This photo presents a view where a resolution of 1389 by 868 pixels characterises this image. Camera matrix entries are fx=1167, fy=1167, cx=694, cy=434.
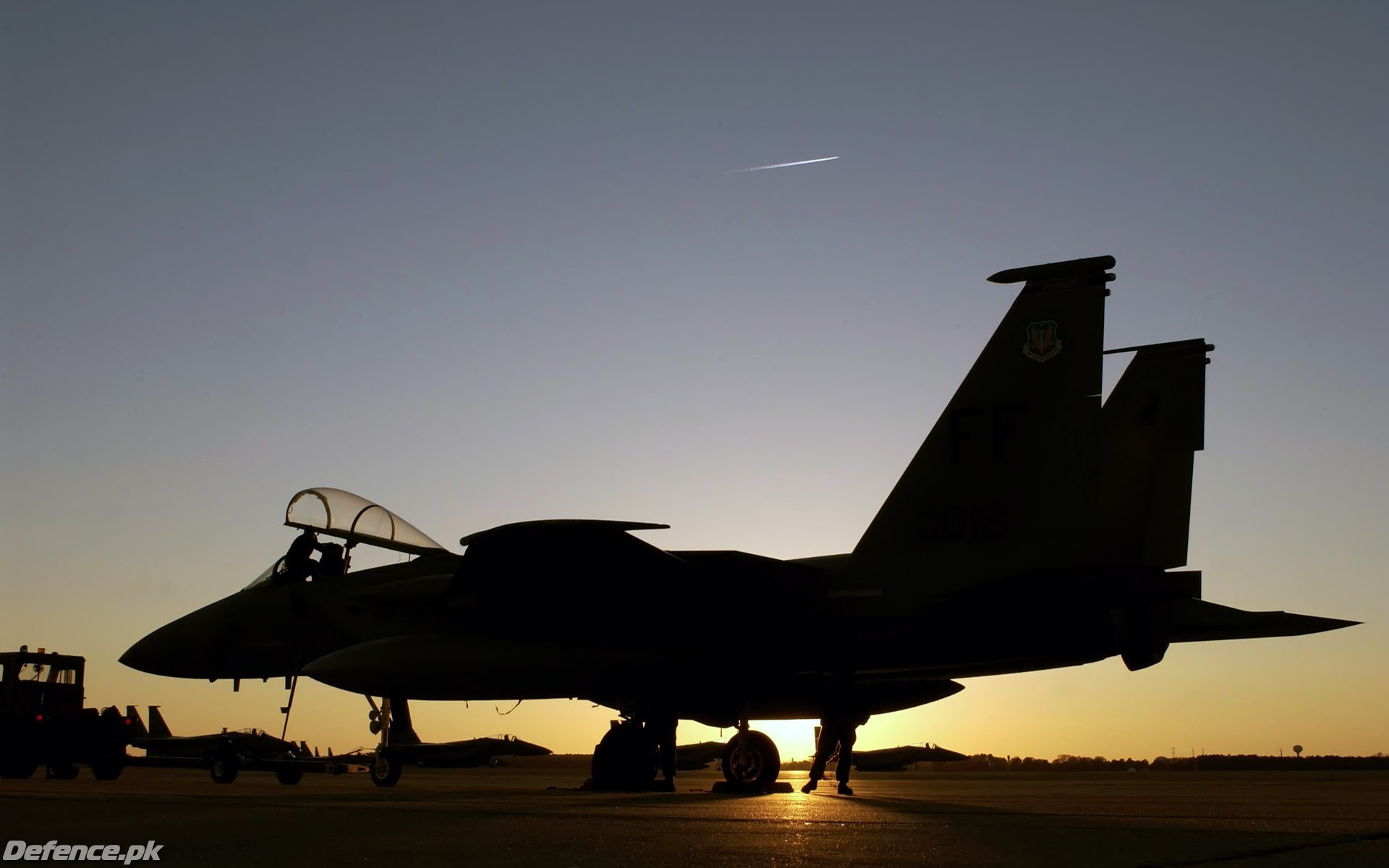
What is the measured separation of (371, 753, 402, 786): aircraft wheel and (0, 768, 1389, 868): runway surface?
7.31 feet

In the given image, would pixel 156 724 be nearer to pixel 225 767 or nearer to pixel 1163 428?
pixel 225 767

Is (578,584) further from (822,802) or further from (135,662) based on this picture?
(135,662)

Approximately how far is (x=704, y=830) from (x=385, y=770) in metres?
7.84

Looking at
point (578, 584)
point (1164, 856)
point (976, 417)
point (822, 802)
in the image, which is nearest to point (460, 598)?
point (578, 584)

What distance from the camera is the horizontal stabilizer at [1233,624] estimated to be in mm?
9375

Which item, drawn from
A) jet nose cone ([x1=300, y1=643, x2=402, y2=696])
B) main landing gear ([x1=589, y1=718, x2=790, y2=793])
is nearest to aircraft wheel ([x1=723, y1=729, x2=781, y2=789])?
main landing gear ([x1=589, y1=718, x2=790, y2=793])

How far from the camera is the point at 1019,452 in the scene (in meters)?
9.30

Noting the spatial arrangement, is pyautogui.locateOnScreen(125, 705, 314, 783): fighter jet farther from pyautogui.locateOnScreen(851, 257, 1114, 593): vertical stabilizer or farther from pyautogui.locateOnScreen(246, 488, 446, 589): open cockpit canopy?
pyautogui.locateOnScreen(851, 257, 1114, 593): vertical stabilizer

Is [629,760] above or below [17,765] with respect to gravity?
above

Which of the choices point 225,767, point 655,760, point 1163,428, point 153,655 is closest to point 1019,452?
point 1163,428

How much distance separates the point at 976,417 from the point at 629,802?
13.6ft

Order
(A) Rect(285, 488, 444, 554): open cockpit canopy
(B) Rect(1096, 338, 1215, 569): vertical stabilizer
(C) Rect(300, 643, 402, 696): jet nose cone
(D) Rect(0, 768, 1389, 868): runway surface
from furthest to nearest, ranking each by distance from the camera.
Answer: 1. (A) Rect(285, 488, 444, 554): open cockpit canopy
2. (B) Rect(1096, 338, 1215, 569): vertical stabilizer
3. (C) Rect(300, 643, 402, 696): jet nose cone
4. (D) Rect(0, 768, 1389, 868): runway surface

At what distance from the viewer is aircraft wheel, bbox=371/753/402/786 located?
13.1m

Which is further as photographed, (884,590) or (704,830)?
(884,590)
